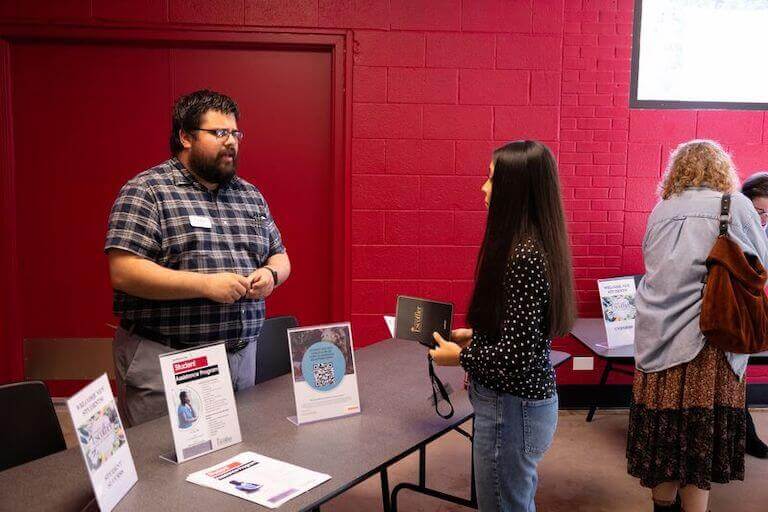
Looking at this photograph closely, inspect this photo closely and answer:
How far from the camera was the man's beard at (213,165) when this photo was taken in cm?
206

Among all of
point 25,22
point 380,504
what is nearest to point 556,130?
point 380,504

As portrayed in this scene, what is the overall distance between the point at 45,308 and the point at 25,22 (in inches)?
64.1

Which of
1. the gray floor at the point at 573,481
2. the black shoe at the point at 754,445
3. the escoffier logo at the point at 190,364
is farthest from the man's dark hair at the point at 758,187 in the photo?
the escoffier logo at the point at 190,364

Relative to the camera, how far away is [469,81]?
3.73 meters

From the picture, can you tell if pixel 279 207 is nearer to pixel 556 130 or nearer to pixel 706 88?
pixel 556 130

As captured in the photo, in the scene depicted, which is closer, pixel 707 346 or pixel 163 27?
pixel 707 346

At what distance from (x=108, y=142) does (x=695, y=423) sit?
3.34m

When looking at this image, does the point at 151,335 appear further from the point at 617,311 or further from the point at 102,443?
the point at 617,311

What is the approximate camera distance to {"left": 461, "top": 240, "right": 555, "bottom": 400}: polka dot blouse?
1.52m

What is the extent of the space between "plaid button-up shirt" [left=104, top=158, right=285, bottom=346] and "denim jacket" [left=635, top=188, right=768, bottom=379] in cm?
142

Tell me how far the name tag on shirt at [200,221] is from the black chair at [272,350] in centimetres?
68

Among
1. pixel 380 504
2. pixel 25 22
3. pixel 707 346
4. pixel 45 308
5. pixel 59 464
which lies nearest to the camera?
pixel 59 464

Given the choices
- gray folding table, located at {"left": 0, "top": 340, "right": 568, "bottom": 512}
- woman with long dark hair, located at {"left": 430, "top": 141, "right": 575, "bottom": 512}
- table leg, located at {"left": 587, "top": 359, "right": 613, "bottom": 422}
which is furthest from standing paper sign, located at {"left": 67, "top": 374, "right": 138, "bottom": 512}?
table leg, located at {"left": 587, "top": 359, "right": 613, "bottom": 422}

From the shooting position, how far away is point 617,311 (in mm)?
3205
